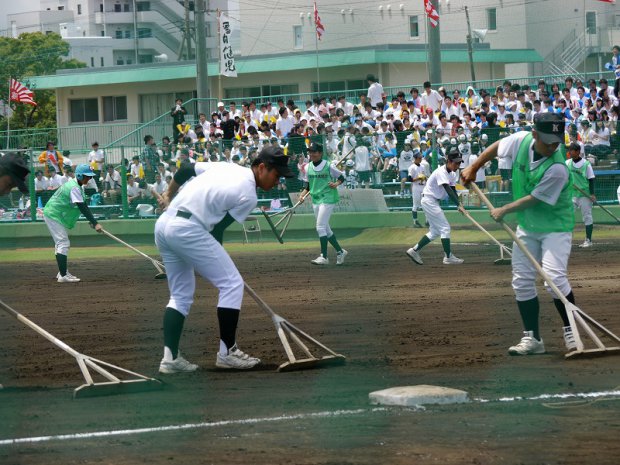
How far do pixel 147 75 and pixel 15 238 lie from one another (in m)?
24.0

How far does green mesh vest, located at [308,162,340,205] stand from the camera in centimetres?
2033

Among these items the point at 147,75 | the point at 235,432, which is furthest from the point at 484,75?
the point at 235,432

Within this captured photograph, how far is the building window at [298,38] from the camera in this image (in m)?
56.4

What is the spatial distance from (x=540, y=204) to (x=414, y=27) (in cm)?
4675

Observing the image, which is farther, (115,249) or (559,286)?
(115,249)

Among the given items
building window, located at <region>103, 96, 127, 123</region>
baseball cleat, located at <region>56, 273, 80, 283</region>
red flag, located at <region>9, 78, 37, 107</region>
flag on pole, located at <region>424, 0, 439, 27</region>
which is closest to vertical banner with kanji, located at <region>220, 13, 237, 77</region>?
flag on pole, located at <region>424, 0, 439, 27</region>

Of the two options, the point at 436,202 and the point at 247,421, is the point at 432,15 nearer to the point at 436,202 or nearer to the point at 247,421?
the point at 436,202

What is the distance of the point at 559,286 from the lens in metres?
9.57

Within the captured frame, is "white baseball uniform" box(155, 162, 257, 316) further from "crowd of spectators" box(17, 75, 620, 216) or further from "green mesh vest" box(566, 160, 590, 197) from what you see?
"crowd of spectators" box(17, 75, 620, 216)

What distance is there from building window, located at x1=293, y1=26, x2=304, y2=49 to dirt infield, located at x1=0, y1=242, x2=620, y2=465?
136 ft

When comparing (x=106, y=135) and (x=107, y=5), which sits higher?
(x=107, y=5)

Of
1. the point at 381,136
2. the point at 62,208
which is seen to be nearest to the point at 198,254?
the point at 62,208

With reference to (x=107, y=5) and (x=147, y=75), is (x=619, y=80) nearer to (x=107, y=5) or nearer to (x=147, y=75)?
(x=147, y=75)

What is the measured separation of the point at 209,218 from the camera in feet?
28.6
